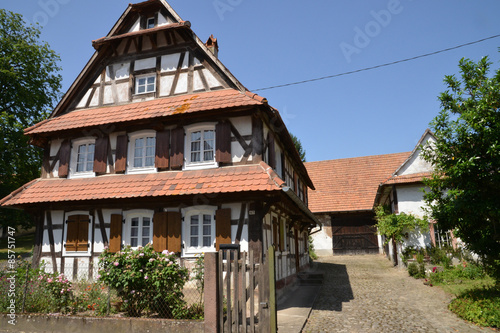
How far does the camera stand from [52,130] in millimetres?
12969

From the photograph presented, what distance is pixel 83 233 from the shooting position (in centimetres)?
1202

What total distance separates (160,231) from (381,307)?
6.99 metres

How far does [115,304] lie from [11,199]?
23.4ft

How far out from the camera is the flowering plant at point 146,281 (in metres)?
7.34

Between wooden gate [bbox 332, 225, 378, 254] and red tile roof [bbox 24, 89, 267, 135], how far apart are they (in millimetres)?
17711

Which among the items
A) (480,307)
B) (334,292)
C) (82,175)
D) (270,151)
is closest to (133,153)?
(82,175)

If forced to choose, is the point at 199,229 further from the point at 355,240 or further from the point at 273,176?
the point at 355,240

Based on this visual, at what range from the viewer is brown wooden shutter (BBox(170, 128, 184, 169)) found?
1177 cm

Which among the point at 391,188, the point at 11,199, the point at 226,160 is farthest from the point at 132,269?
the point at 391,188

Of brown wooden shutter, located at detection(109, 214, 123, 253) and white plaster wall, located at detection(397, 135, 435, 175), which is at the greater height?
white plaster wall, located at detection(397, 135, 435, 175)

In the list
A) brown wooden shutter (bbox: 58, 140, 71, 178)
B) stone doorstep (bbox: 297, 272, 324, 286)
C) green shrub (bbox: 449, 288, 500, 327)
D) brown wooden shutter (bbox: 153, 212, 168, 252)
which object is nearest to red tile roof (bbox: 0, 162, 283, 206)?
brown wooden shutter (bbox: 58, 140, 71, 178)

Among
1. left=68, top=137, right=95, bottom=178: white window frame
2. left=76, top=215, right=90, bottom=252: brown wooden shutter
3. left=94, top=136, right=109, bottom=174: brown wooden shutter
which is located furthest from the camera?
left=68, top=137, right=95, bottom=178: white window frame

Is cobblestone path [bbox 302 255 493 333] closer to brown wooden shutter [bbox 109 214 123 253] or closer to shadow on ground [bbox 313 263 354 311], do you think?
shadow on ground [bbox 313 263 354 311]

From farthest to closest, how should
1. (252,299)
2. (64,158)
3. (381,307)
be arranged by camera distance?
(64,158), (381,307), (252,299)
